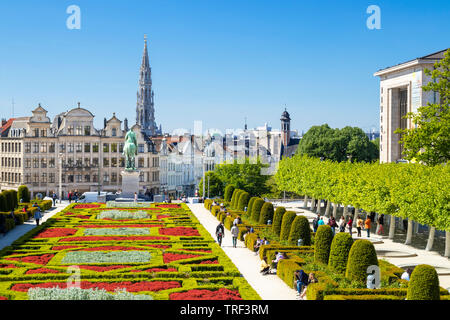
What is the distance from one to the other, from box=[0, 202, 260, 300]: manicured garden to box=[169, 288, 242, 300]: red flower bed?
4cm

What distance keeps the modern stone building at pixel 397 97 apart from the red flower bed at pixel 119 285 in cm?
6558

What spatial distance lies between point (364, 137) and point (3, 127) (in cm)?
6777

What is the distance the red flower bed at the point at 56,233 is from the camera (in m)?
42.2

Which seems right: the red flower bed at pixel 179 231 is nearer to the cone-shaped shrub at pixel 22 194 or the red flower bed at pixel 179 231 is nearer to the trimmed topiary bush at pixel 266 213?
the trimmed topiary bush at pixel 266 213

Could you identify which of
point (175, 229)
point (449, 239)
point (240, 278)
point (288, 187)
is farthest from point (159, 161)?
point (240, 278)

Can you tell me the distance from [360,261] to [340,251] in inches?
96.4

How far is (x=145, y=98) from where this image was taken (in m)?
158

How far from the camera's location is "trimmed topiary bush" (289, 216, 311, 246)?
37656mm

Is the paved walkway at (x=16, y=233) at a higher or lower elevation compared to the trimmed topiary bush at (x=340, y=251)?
lower

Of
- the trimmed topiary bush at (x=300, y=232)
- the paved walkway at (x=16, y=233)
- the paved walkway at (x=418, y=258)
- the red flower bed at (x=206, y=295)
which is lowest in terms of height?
the paved walkway at (x=418, y=258)

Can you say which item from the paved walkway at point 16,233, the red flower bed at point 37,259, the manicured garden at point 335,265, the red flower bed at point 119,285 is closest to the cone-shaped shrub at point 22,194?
the paved walkway at point 16,233

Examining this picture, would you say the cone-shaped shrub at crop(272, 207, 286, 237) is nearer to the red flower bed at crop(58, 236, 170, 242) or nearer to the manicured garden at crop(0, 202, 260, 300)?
the manicured garden at crop(0, 202, 260, 300)

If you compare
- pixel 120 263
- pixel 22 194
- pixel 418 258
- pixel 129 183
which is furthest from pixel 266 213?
pixel 22 194
